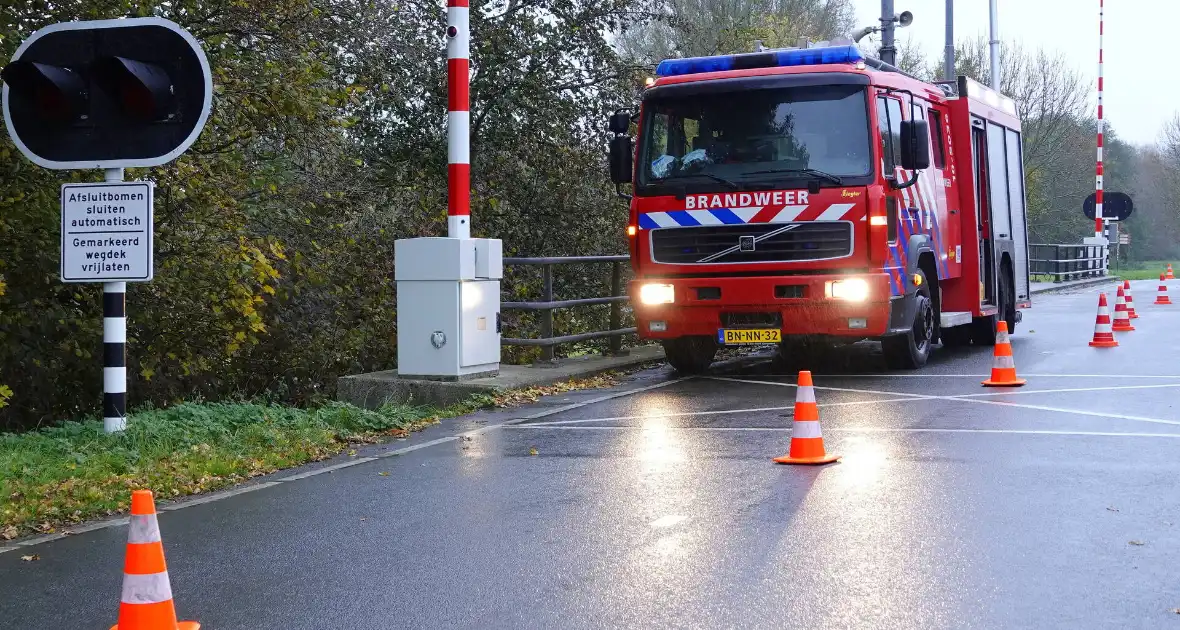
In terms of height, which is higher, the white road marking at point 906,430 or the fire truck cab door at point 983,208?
the fire truck cab door at point 983,208

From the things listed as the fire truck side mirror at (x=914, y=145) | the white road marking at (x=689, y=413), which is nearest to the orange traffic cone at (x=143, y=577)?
the white road marking at (x=689, y=413)

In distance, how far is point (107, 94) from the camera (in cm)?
872

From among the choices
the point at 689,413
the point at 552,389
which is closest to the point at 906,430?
the point at 689,413

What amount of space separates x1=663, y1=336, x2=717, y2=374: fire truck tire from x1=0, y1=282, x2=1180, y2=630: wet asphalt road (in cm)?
392

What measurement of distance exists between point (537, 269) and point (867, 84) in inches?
259

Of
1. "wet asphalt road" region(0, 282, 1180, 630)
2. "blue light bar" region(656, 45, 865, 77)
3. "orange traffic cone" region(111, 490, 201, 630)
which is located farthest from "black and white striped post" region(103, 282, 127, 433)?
"blue light bar" region(656, 45, 865, 77)

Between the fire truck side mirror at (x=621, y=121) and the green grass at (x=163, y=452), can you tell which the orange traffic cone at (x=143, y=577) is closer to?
the green grass at (x=163, y=452)

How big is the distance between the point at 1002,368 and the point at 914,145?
7.22ft

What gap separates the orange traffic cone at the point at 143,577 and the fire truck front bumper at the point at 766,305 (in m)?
9.39

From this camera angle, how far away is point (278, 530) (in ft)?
22.1

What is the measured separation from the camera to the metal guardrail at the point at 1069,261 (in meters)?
47.7

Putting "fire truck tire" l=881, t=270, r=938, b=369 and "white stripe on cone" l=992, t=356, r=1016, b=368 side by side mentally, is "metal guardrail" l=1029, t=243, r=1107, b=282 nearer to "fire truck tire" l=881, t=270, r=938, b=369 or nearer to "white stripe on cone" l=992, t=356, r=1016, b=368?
"fire truck tire" l=881, t=270, r=938, b=369

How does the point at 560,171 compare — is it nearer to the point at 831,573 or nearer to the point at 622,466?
the point at 622,466

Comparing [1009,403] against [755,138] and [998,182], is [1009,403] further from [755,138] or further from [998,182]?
[998,182]
